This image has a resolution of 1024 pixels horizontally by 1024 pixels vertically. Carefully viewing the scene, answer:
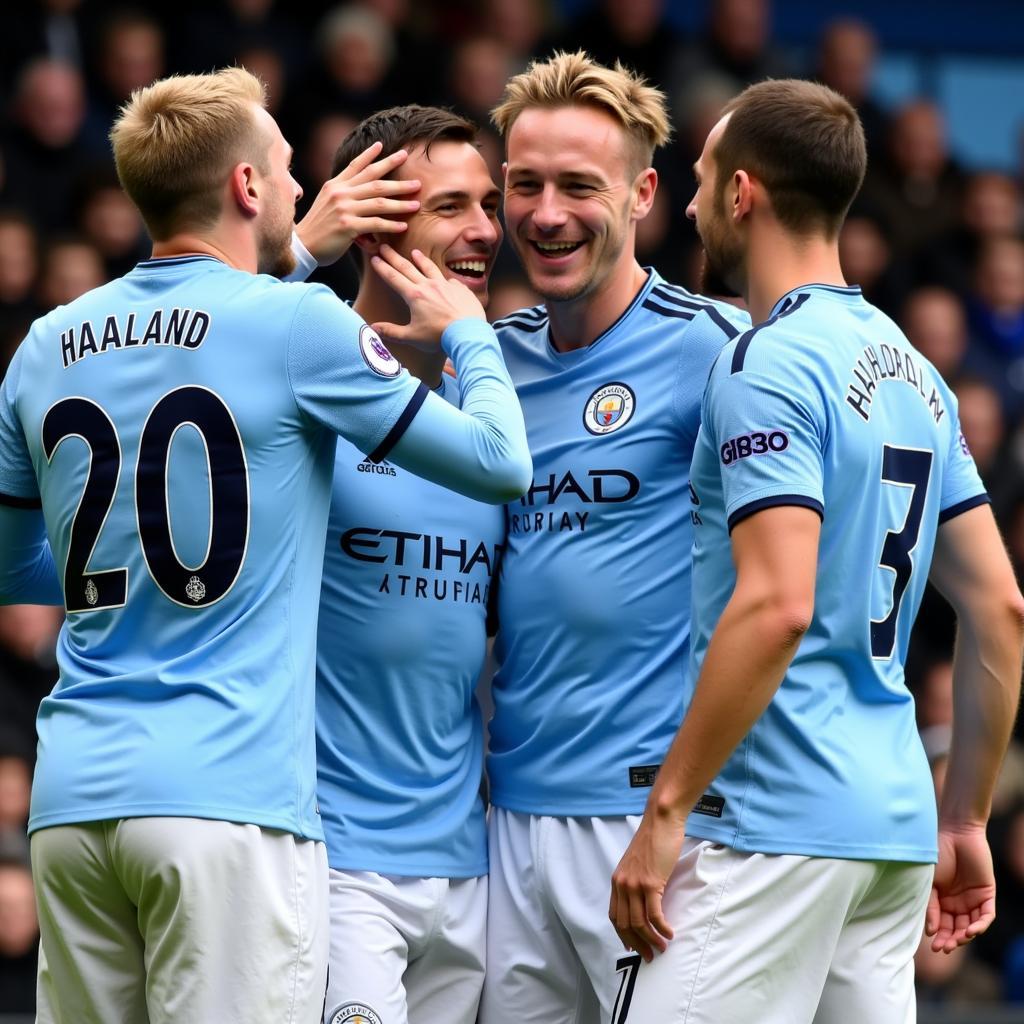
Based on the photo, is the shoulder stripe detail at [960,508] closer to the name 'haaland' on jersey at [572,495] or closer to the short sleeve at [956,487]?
the short sleeve at [956,487]

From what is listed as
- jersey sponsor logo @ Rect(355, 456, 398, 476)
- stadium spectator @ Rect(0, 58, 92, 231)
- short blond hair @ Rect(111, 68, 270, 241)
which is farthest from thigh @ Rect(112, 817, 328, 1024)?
stadium spectator @ Rect(0, 58, 92, 231)

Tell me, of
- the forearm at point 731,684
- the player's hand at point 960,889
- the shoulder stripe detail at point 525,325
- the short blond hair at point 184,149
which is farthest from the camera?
the shoulder stripe detail at point 525,325

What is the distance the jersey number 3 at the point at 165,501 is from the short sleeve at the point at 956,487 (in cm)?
149

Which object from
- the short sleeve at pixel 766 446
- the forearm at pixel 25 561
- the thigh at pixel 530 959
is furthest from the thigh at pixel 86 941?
the short sleeve at pixel 766 446

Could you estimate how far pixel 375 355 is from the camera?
3.73 m

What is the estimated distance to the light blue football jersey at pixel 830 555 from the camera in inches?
142

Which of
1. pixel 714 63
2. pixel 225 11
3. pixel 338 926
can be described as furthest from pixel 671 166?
pixel 338 926

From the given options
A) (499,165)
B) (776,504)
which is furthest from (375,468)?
(499,165)

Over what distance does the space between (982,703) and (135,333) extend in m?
1.98

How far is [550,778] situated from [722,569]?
769mm

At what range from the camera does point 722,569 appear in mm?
3775

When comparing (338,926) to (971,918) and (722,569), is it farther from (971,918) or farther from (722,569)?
(971,918)

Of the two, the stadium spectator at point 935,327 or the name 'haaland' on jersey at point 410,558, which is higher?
the stadium spectator at point 935,327

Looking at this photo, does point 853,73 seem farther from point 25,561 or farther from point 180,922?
point 180,922
